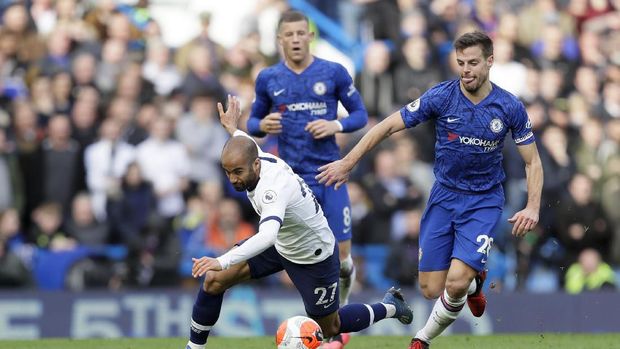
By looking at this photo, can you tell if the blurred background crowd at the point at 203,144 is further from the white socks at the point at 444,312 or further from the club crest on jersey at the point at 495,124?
the club crest on jersey at the point at 495,124

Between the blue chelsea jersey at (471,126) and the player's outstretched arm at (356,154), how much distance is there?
0.11 metres

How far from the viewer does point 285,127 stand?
39.0 feet

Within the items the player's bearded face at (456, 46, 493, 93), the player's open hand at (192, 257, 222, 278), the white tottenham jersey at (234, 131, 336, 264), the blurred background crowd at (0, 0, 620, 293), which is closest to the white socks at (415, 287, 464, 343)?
the white tottenham jersey at (234, 131, 336, 264)

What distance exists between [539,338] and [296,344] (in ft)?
15.5

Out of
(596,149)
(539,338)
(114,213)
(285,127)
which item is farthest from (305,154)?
(596,149)

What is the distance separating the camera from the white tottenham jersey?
9.50 metres

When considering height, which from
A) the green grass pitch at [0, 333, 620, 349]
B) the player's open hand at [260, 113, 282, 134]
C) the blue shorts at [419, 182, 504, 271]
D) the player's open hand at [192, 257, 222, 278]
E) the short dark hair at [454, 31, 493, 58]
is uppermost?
the short dark hair at [454, 31, 493, 58]

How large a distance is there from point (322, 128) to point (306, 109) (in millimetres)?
337

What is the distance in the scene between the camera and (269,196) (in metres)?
9.48

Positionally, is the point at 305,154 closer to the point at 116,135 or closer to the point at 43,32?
the point at 116,135

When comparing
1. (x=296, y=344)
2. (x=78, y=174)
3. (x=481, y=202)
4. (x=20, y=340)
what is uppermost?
(x=481, y=202)

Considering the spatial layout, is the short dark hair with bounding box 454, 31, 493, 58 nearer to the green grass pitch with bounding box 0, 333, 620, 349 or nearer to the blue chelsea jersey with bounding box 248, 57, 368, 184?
the blue chelsea jersey with bounding box 248, 57, 368, 184

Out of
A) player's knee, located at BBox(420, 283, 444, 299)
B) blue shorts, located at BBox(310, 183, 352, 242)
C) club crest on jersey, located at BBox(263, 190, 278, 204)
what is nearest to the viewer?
club crest on jersey, located at BBox(263, 190, 278, 204)

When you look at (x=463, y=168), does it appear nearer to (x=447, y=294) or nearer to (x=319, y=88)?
(x=447, y=294)
